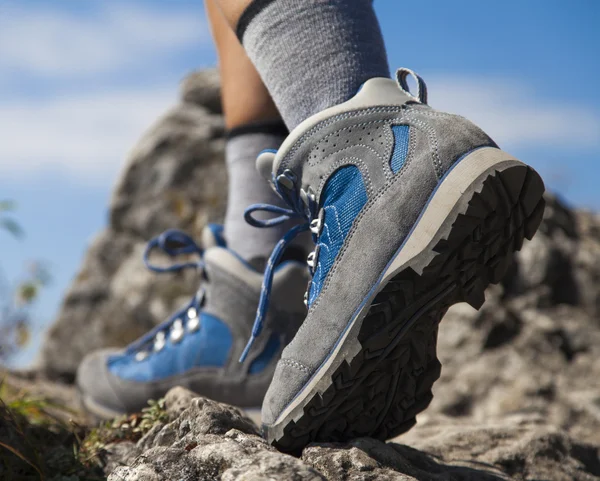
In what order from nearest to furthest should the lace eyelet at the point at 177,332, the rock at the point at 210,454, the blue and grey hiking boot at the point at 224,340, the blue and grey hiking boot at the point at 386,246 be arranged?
1. the rock at the point at 210,454
2. the blue and grey hiking boot at the point at 386,246
3. the blue and grey hiking boot at the point at 224,340
4. the lace eyelet at the point at 177,332

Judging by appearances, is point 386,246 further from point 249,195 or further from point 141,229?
point 141,229

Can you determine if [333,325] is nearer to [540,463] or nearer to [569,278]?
[540,463]

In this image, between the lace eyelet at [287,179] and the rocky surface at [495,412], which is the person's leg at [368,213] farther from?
the rocky surface at [495,412]

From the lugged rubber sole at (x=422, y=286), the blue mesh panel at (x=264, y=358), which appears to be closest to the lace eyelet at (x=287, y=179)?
the lugged rubber sole at (x=422, y=286)

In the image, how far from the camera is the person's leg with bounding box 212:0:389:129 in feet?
5.52

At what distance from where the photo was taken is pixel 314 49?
1.68 m

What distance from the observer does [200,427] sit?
4.76 feet

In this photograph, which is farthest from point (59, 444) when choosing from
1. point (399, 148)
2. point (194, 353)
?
point (399, 148)

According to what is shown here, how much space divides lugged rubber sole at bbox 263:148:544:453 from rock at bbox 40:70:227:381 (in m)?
3.52

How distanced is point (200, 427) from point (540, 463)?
1016 millimetres

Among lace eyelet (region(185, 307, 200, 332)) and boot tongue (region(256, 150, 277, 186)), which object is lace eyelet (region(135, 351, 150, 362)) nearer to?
lace eyelet (region(185, 307, 200, 332))

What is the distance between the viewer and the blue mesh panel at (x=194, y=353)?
2340 mm

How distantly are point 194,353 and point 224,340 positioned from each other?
116mm

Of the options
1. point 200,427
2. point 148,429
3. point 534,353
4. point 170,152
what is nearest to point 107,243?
point 170,152
